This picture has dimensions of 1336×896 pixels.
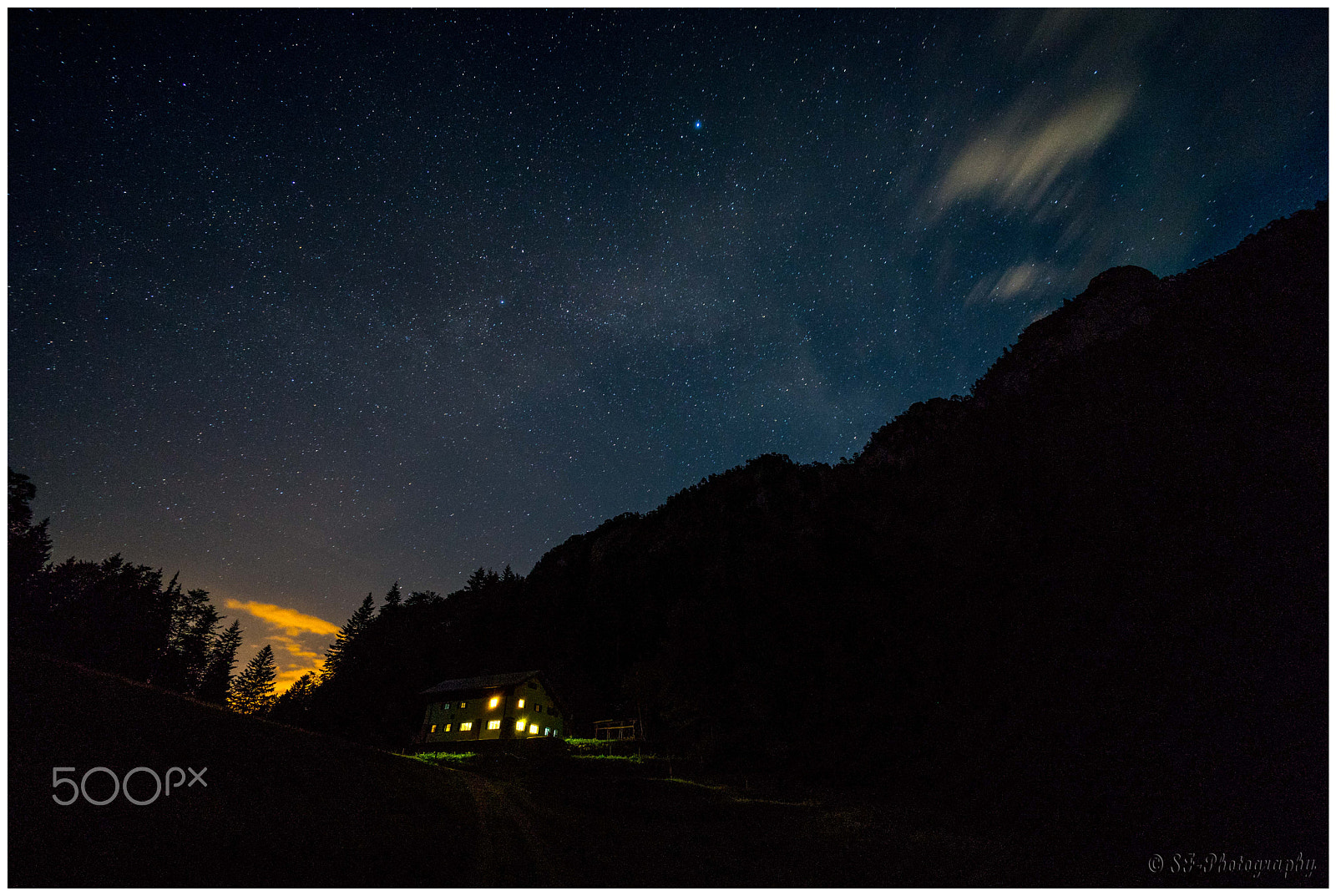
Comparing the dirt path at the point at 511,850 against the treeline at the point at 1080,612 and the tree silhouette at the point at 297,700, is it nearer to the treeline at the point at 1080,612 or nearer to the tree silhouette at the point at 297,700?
the treeline at the point at 1080,612

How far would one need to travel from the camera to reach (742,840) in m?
15.7

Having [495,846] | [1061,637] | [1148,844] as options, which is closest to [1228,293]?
[1061,637]

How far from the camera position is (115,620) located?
61969 mm

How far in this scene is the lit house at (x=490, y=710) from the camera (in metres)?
47.1

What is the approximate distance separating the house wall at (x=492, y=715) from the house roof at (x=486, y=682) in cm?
41

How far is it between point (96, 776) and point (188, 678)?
81.4 m

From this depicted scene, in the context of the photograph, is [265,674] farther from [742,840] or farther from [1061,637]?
[1061,637]
